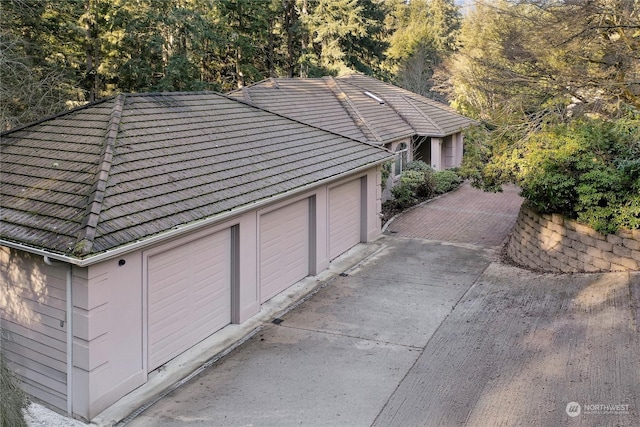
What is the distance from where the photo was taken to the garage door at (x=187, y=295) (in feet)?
27.5

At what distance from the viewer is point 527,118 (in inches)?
569

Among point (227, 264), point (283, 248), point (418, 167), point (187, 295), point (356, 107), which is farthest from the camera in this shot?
point (418, 167)

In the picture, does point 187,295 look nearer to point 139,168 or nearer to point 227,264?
point 227,264

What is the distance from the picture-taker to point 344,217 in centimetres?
1491

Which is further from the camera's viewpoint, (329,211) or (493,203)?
(493,203)

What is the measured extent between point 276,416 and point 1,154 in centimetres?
711

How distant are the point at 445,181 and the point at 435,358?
16.7 metres

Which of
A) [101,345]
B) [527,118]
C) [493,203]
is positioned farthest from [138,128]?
[493,203]

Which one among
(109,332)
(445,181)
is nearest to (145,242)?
(109,332)

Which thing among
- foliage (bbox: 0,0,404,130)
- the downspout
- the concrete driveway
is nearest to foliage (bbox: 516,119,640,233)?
the concrete driveway

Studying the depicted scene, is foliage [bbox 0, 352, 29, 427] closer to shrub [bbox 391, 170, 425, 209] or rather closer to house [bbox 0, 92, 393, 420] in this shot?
house [bbox 0, 92, 393, 420]

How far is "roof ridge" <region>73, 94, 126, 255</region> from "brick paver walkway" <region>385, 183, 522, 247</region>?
385 inches

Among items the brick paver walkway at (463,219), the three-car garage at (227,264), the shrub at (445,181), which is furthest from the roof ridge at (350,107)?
the three-car garage at (227,264)

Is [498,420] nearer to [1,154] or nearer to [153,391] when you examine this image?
[153,391]
